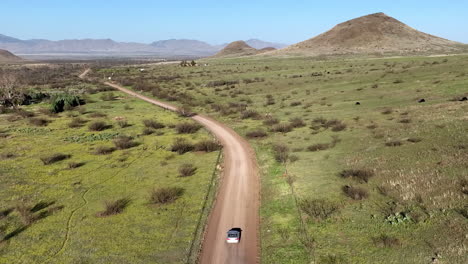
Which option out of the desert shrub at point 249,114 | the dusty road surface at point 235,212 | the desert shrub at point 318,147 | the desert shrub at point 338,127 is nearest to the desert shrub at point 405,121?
the desert shrub at point 338,127

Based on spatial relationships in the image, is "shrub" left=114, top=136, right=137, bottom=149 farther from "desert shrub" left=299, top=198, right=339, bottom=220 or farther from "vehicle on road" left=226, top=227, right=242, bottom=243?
"desert shrub" left=299, top=198, right=339, bottom=220

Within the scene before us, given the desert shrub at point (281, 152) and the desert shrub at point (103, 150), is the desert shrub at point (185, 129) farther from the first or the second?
the desert shrub at point (281, 152)

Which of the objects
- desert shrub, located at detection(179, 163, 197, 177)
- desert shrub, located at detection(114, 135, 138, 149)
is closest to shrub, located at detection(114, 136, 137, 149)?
desert shrub, located at detection(114, 135, 138, 149)

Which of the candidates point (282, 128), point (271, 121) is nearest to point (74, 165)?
point (282, 128)

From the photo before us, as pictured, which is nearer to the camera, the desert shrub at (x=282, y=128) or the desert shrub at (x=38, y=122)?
the desert shrub at (x=282, y=128)

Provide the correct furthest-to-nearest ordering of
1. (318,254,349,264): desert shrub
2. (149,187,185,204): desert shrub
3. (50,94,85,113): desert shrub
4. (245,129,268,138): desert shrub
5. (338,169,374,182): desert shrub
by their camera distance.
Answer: (50,94,85,113): desert shrub, (245,129,268,138): desert shrub, (338,169,374,182): desert shrub, (149,187,185,204): desert shrub, (318,254,349,264): desert shrub
